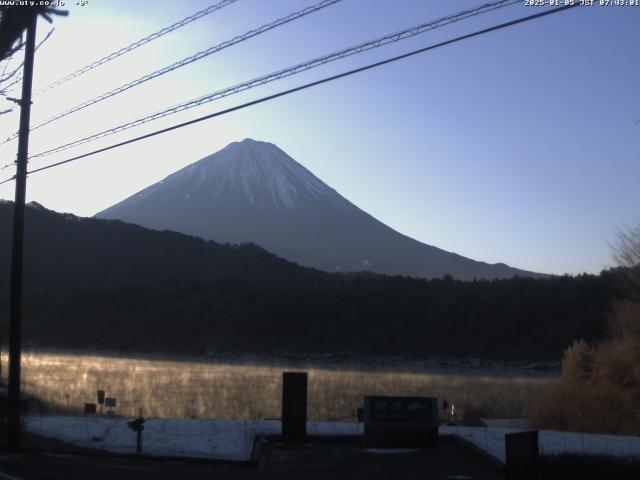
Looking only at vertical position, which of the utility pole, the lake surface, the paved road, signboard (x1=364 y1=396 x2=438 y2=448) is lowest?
the lake surface

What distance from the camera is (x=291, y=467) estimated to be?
16953mm

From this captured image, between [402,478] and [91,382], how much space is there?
30120 mm

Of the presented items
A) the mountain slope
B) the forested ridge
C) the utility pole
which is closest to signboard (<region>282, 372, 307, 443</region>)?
the utility pole

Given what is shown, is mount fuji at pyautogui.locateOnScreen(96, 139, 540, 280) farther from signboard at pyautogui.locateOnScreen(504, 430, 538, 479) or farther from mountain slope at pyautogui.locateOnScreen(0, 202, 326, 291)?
signboard at pyautogui.locateOnScreen(504, 430, 538, 479)

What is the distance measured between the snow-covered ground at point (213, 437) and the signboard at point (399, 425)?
3.54ft

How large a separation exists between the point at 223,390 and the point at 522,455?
27.7 metres

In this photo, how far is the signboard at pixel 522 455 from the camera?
12.9 meters

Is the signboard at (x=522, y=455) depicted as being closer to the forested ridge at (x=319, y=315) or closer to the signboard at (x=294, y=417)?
the signboard at (x=294, y=417)

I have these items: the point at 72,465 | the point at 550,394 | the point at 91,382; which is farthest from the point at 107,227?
the point at 72,465

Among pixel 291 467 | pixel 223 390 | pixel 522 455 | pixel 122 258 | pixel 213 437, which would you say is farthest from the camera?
pixel 122 258

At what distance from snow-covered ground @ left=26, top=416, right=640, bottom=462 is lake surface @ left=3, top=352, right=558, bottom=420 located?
6.81m

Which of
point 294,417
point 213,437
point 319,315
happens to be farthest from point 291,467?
point 319,315

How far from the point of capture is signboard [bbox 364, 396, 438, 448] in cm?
1945

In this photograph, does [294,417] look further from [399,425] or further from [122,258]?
[122,258]
